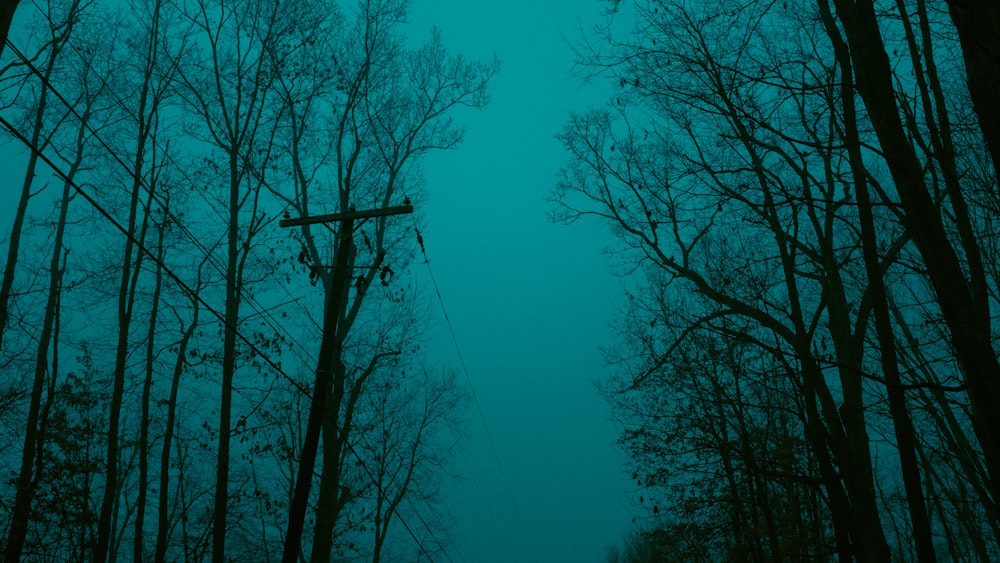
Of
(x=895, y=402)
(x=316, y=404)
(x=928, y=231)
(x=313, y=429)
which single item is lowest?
(x=895, y=402)

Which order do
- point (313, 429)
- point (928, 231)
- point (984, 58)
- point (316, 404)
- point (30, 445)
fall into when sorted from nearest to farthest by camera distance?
point (984, 58), point (928, 231), point (316, 404), point (313, 429), point (30, 445)

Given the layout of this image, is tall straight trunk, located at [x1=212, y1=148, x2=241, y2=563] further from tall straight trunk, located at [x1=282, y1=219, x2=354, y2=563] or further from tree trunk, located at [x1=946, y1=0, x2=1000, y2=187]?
tree trunk, located at [x1=946, y1=0, x2=1000, y2=187]

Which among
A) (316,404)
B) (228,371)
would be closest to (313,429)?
(316,404)

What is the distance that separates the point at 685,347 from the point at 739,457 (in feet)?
11.4

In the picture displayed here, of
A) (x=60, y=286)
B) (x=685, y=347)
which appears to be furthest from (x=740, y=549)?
(x=60, y=286)

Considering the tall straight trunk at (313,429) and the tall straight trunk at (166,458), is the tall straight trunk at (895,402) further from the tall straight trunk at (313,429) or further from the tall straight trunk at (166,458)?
the tall straight trunk at (166,458)

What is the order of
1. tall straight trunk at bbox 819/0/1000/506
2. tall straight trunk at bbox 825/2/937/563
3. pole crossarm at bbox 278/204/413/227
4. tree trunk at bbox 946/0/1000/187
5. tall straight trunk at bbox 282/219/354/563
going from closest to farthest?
tree trunk at bbox 946/0/1000/187 < tall straight trunk at bbox 819/0/1000/506 < tall straight trunk at bbox 825/2/937/563 < tall straight trunk at bbox 282/219/354/563 < pole crossarm at bbox 278/204/413/227

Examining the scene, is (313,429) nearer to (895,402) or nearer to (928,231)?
(895,402)

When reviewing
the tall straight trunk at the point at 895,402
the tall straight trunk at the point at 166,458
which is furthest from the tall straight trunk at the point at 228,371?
the tall straight trunk at the point at 895,402

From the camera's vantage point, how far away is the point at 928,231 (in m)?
4.20

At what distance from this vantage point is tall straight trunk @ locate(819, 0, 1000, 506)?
3938 millimetres

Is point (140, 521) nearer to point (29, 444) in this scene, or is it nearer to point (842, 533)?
point (29, 444)

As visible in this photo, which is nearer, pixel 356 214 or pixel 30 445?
pixel 356 214

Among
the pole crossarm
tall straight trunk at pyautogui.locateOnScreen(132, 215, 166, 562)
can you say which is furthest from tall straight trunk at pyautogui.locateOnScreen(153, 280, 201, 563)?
the pole crossarm
